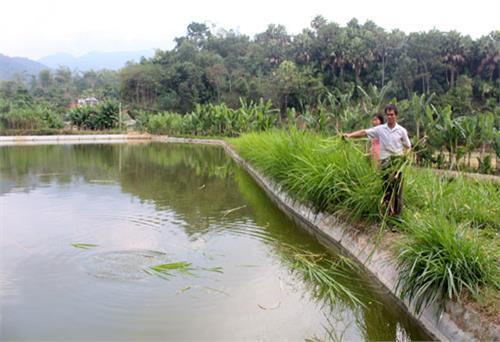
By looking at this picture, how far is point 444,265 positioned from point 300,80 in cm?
3332

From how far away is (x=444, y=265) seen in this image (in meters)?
3.80

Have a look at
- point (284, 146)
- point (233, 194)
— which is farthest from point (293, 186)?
point (233, 194)

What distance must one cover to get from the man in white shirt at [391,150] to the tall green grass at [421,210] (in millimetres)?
123

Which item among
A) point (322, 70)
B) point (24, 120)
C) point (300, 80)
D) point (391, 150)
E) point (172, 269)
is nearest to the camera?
point (391, 150)

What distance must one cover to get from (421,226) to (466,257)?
1.86 ft

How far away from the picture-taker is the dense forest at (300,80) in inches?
1264

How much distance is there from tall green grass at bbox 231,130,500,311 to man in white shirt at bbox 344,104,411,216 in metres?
0.12

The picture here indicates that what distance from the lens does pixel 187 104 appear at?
46688 millimetres

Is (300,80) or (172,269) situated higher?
(300,80)

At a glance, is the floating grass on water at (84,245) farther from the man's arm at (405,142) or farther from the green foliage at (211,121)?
the green foliage at (211,121)

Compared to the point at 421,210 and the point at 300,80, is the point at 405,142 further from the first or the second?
the point at 300,80

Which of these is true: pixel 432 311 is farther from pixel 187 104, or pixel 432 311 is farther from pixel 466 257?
pixel 187 104

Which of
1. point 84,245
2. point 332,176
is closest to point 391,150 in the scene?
point 332,176

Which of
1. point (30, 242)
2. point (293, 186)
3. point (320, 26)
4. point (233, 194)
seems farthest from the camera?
point (320, 26)
